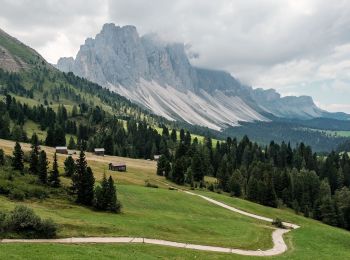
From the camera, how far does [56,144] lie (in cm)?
19275

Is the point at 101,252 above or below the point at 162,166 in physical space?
below

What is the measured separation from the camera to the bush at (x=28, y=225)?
142ft

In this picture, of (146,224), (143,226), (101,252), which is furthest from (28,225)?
(146,224)

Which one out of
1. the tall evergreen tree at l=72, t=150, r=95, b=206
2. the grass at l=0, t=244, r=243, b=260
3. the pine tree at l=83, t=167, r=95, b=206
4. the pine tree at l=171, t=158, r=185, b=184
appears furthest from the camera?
the pine tree at l=171, t=158, r=185, b=184

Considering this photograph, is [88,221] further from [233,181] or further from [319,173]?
[319,173]

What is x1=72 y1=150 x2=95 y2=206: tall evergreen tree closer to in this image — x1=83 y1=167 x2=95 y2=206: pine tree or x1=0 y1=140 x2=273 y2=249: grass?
x1=83 y1=167 x2=95 y2=206: pine tree

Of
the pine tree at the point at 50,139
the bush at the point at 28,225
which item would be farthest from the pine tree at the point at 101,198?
the pine tree at the point at 50,139

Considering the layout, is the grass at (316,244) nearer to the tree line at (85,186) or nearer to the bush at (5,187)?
the tree line at (85,186)

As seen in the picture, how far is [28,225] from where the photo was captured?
43938mm

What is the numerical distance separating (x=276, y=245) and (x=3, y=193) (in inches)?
1645

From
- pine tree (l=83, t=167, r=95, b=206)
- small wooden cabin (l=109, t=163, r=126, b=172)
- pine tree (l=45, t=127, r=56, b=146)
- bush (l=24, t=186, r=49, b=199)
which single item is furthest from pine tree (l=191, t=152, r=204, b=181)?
bush (l=24, t=186, r=49, b=199)

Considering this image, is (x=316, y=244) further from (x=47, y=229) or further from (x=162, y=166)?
(x=162, y=166)

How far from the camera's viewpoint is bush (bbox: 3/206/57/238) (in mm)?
43344

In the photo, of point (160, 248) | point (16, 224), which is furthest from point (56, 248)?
point (160, 248)
